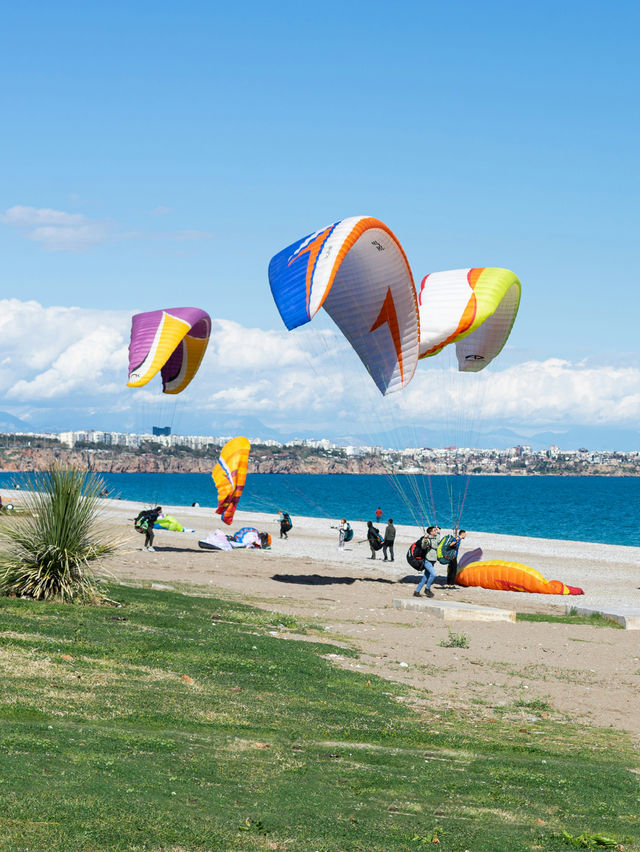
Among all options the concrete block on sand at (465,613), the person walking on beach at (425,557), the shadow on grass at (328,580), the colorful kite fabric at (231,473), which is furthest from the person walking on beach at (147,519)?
the concrete block on sand at (465,613)

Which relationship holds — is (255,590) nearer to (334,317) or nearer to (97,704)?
(334,317)

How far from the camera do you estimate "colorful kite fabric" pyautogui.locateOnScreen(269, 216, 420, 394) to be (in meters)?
17.9

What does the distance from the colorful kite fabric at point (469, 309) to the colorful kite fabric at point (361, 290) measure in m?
1.83

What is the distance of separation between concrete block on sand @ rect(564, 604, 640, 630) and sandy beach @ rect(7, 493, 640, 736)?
652 mm

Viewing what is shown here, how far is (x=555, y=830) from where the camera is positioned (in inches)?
270

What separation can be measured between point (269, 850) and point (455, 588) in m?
20.7

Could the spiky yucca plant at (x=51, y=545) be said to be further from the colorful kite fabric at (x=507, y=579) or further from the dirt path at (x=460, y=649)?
the colorful kite fabric at (x=507, y=579)

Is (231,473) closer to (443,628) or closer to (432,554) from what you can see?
(432,554)

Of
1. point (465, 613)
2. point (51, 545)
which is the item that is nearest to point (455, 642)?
point (465, 613)

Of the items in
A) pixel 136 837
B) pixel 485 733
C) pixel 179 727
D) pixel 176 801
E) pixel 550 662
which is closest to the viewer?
pixel 136 837

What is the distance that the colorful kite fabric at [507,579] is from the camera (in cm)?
2608

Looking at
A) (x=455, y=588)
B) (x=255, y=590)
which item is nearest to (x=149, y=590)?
(x=255, y=590)

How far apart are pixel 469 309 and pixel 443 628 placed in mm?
8781

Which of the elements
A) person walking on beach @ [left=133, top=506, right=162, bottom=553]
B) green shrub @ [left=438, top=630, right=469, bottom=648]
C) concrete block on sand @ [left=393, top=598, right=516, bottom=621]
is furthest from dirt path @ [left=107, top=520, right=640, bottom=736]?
person walking on beach @ [left=133, top=506, right=162, bottom=553]
